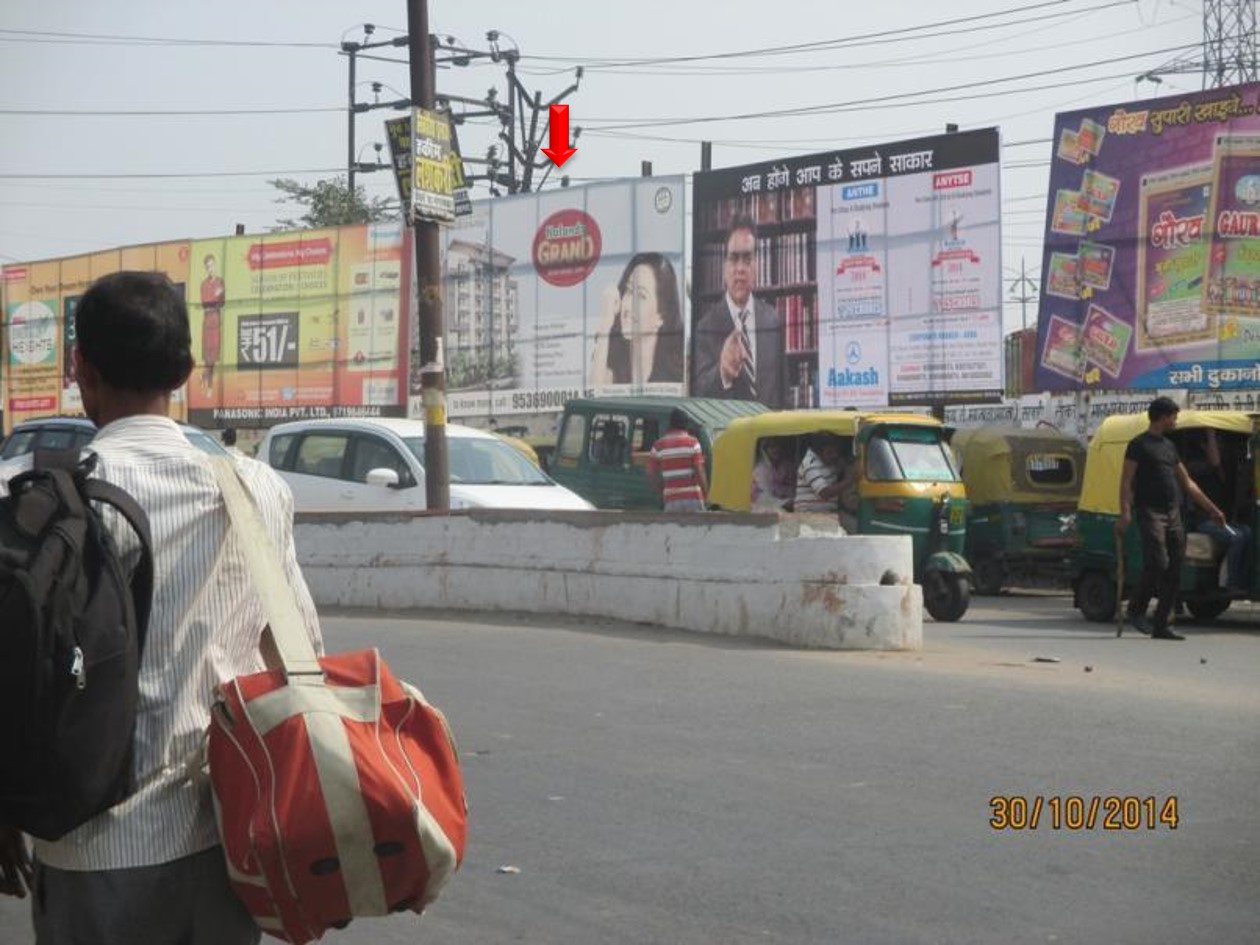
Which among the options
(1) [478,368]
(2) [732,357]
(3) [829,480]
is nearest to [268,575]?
(3) [829,480]

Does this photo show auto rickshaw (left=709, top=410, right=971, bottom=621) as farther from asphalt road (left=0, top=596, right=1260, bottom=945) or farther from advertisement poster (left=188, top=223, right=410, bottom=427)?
advertisement poster (left=188, top=223, right=410, bottom=427)

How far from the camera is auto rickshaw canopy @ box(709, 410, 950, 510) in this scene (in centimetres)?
2030

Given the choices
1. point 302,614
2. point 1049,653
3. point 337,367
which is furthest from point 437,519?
point 337,367

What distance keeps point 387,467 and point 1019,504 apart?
8156mm

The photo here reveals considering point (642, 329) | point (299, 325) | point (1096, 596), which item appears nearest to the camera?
point (1096, 596)

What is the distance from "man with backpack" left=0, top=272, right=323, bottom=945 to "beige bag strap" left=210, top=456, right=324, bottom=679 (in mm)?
23

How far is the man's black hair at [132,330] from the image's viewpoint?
3.04 metres

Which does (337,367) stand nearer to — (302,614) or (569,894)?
(569,894)

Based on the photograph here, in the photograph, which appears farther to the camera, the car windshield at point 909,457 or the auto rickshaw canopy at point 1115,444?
the car windshield at point 909,457

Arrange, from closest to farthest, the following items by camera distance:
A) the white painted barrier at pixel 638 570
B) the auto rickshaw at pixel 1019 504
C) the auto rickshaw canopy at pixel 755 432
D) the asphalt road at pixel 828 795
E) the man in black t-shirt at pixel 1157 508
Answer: the asphalt road at pixel 828 795 < the white painted barrier at pixel 638 570 < the man in black t-shirt at pixel 1157 508 < the auto rickshaw canopy at pixel 755 432 < the auto rickshaw at pixel 1019 504

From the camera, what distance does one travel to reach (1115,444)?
58.2ft

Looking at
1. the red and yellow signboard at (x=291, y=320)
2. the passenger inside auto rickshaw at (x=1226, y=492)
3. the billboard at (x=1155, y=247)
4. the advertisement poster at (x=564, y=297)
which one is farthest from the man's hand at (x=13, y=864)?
the red and yellow signboard at (x=291, y=320)

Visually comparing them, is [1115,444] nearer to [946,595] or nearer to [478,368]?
[946,595]
